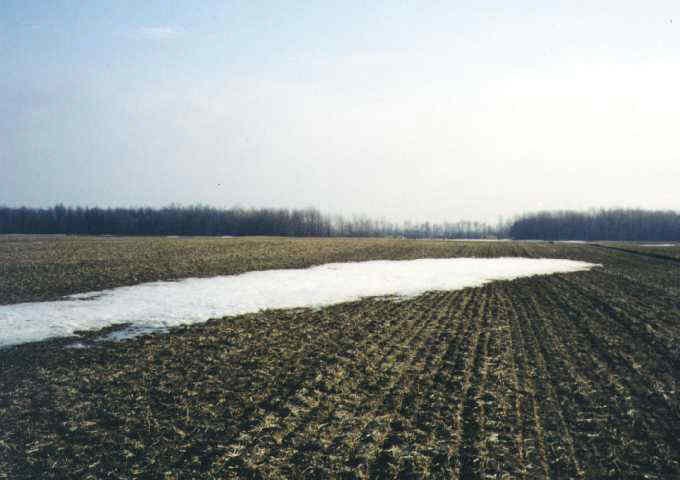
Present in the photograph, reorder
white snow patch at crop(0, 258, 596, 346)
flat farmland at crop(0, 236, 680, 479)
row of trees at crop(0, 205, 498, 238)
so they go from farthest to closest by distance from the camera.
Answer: row of trees at crop(0, 205, 498, 238) < white snow patch at crop(0, 258, 596, 346) < flat farmland at crop(0, 236, 680, 479)

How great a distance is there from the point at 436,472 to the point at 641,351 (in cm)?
978

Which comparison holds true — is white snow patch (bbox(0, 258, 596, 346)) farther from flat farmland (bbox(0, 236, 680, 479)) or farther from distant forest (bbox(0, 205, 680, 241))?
distant forest (bbox(0, 205, 680, 241))

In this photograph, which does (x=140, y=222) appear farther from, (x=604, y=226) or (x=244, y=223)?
(x=604, y=226)

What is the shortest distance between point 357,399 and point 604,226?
634 ft

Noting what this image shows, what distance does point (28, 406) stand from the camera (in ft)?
28.6

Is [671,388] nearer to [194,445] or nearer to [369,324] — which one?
[369,324]

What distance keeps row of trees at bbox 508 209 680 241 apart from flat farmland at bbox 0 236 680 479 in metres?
167

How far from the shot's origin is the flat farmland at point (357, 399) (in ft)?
21.5

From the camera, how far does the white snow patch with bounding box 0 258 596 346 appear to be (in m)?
16.1

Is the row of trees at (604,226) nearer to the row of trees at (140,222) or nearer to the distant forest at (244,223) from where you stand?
the distant forest at (244,223)

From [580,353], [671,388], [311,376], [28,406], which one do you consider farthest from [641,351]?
[28,406]

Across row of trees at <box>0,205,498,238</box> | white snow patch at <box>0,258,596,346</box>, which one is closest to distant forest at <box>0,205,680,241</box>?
row of trees at <box>0,205,498,238</box>

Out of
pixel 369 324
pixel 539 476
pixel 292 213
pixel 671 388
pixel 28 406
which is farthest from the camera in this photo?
pixel 292 213

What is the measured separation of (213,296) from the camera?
72.4 feet
